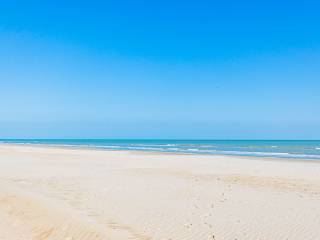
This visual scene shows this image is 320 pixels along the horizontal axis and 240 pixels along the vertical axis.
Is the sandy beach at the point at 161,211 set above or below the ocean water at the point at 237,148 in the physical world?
below

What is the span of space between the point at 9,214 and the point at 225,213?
5621mm

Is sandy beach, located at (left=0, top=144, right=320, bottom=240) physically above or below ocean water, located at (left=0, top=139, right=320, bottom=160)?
below

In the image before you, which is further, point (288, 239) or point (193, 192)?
point (193, 192)

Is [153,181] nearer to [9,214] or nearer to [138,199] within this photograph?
[138,199]

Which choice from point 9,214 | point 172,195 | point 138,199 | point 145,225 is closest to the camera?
point 145,225

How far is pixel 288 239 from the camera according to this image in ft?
24.0

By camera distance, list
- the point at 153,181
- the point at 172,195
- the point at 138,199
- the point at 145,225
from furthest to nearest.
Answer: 1. the point at 153,181
2. the point at 172,195
3. the point at 138,199
4. the point at 145,225

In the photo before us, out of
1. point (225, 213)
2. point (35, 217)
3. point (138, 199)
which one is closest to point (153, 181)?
point (138, 199)

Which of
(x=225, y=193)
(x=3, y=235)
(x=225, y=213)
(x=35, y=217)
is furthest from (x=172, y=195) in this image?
(x=3, y=235)

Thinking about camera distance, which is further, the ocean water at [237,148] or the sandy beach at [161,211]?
the ocean water at [237,148]

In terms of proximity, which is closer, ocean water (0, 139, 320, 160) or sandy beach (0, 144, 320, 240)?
sandy beach (0, 144, 320, 240)

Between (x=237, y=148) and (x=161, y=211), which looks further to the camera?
(x=237, y=148)

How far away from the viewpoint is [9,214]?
8656 millimetres

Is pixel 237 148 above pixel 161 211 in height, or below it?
above
